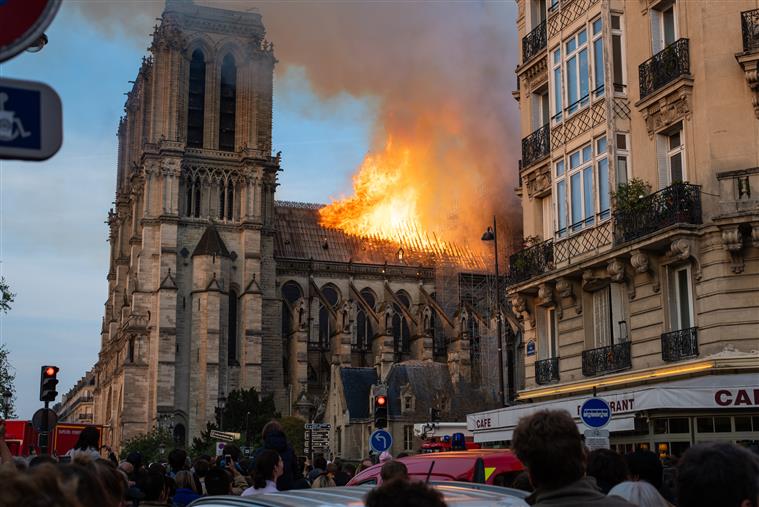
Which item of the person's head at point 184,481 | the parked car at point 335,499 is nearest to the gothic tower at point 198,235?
the person's head at point 184,481

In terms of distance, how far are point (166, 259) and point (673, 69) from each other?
Result: 55872 mm

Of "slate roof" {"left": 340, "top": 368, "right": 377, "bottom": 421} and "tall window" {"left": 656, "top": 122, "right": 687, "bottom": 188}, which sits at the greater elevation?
"tall window" {"left": 656, "top": 122, "right": 687, "bottom": 188}

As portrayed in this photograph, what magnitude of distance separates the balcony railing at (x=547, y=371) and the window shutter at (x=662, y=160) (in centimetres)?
472

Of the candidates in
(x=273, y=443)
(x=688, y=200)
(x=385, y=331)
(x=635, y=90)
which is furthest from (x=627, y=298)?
(x=385, y=331)

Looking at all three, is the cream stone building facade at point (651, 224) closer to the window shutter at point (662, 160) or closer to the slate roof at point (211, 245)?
the window shutter at point (662, 160)

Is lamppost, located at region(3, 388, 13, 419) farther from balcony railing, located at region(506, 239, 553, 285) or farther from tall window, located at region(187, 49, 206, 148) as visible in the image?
tall window, located at region(187, 49, 206, 148)

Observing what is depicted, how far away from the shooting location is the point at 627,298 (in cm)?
1903

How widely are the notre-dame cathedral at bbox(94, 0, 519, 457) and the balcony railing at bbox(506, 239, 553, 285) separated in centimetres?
4045

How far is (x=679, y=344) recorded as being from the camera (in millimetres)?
17375

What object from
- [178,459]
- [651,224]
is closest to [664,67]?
[651,224]

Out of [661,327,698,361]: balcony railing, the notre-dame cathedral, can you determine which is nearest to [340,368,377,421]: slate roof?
the notre-dame cathedral

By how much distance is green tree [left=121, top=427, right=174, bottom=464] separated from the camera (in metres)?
59.2

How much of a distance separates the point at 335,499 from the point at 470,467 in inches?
232

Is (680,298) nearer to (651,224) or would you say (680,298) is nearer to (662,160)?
(651,224)
